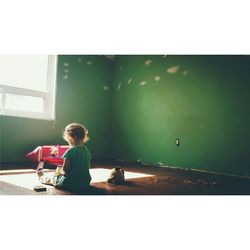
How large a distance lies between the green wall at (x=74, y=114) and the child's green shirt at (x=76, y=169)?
1.92 m

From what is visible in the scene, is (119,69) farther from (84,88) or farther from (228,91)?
(228,91)

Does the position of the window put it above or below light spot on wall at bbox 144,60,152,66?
below

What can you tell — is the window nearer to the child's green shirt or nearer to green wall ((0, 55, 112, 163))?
green wall ((0, 55, 112, 163))

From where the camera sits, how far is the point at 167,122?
421cm

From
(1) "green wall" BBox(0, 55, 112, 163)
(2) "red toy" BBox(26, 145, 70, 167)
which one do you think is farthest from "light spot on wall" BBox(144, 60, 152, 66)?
(2) "red toy" BBox(26, 145, 70, 167)

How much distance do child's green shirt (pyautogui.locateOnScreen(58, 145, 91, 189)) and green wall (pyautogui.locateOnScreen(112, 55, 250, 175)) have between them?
2.00m

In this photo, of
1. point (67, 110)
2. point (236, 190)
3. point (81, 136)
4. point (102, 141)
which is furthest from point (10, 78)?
point (236, 190)

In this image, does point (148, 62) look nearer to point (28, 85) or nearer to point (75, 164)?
point (28, 85)

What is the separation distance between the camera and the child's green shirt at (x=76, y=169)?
2.13 metres

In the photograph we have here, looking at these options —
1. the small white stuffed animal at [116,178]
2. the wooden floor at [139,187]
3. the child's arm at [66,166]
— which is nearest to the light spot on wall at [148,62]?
the wooden floor at [139,187]

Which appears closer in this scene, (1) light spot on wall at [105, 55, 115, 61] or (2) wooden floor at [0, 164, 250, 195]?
(2) wooden floor at [0, 164, 250, 195]

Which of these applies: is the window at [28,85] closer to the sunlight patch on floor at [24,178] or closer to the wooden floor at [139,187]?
the sunlight patch on floor at [24,178]

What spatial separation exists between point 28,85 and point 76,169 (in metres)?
2.35

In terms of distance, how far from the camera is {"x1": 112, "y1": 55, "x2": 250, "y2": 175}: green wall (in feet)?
11.2
